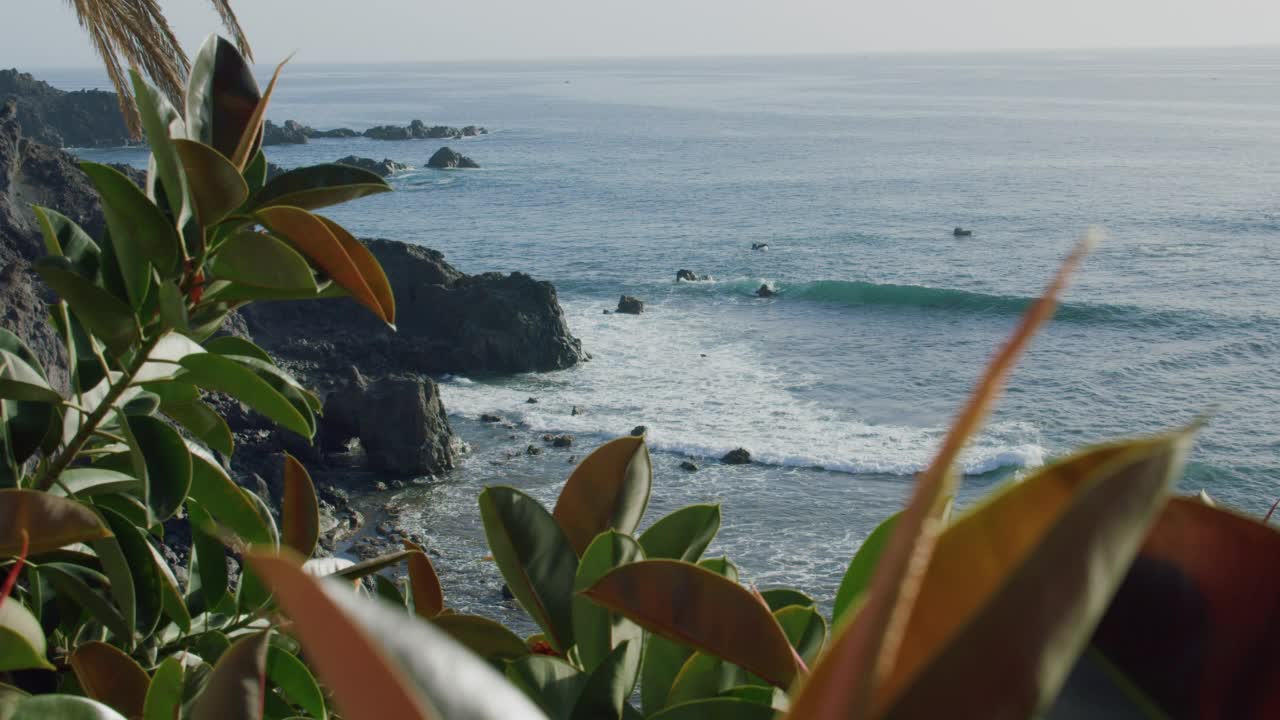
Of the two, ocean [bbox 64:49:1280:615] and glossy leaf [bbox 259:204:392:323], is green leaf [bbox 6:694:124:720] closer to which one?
glossy leaf [bbox 259:204:392:323]

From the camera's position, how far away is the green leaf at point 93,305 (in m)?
1.17

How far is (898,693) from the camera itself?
0.82ft

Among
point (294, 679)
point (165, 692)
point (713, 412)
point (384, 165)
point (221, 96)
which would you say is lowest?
point (713, 412)

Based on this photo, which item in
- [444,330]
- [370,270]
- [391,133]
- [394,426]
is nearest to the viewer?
[370,270]

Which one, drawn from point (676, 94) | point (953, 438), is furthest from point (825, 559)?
point (676, 94)

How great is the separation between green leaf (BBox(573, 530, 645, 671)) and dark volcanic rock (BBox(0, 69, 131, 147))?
64259mm

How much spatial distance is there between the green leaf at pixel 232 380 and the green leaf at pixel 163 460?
0.09 meters

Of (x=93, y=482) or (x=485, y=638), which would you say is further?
(x=93, y=482)

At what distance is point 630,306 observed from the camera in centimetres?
2822

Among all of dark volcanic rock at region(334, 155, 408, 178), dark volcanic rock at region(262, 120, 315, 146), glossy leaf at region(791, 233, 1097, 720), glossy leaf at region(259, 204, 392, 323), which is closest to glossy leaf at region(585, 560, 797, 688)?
glossy leaf at region(791, 233, 1097, 720)

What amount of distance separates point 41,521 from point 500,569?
41 cm

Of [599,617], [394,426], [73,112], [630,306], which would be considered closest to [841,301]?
[630,306]

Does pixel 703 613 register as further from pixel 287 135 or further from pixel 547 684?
pixel 287 135

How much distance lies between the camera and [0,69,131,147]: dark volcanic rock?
5656 cm
